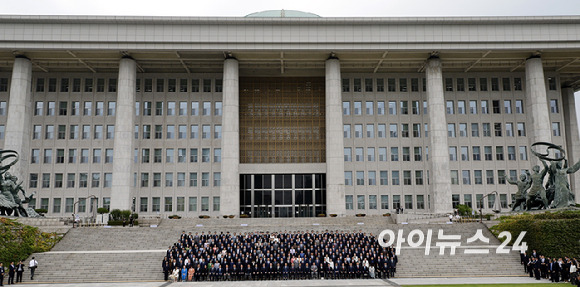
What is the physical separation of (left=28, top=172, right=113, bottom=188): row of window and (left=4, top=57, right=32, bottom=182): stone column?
2.89 m

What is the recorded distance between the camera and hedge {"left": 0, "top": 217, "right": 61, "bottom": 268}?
87.5 feet

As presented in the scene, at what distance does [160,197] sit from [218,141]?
27.3ft

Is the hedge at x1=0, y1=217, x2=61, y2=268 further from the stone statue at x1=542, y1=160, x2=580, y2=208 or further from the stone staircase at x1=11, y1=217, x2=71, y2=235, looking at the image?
the stone statue at x1=542, y1=160, x2=580, y2=208

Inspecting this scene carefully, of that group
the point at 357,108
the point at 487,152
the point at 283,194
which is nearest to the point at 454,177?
the point at 487,152

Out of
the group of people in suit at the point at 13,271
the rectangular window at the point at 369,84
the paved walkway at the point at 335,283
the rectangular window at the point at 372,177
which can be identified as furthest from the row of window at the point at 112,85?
the paved walkway at the point at 335,283

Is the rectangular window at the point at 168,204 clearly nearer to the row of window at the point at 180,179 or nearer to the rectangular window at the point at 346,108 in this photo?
the row of window at the point at 180,179

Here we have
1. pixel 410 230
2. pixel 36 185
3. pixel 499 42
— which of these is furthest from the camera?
pixel 36 185

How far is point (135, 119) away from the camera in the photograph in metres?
51.2

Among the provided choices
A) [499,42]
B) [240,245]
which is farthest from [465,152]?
[240,245]

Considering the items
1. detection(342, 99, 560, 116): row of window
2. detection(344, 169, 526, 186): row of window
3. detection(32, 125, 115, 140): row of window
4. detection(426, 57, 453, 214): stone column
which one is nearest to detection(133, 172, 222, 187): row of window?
detection(32, 125, 115, 140): row of window

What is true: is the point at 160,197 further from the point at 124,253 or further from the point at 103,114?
the point at 124,253

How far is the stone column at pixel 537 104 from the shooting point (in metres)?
46.3

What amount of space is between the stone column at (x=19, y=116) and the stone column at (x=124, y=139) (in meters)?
8.73

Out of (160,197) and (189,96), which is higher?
(189,96)
